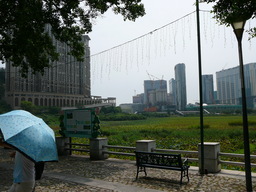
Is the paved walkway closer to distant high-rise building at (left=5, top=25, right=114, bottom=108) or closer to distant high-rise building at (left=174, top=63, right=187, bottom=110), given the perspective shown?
distant high-rise building at (left=5, top=25, right=114, bottom=108)

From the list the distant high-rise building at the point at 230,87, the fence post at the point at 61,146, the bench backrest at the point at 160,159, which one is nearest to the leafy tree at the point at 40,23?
the fence post at the point at 61,146

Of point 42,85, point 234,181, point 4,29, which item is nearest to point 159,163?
point 234,181

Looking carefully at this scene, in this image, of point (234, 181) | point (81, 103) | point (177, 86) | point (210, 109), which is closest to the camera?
point (234, 181)

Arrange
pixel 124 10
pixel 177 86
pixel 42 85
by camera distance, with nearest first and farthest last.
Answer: pixel 124 10
pixel 42 85
pixel 177 86

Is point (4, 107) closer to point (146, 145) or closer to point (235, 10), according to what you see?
point (146, 145)

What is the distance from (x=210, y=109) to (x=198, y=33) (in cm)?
15089

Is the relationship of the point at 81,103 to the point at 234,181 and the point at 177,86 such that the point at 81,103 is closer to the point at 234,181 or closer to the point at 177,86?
the point at 177,86

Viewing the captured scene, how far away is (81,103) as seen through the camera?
404ft

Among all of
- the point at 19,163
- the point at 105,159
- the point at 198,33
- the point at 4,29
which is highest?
the point at 4,29

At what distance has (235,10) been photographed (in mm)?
6738

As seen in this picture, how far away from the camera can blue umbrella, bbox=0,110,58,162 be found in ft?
11.6

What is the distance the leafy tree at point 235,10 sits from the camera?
6.74 m

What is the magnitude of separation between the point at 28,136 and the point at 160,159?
17.8 feet

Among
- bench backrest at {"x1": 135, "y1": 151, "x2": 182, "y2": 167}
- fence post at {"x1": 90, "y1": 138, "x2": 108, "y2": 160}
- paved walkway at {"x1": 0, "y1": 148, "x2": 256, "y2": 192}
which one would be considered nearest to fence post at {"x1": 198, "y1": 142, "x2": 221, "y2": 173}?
paved walkway at {"x1": 0, "y1": 148, "x2": 256, "y2": 192}
